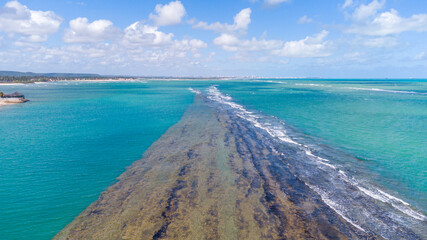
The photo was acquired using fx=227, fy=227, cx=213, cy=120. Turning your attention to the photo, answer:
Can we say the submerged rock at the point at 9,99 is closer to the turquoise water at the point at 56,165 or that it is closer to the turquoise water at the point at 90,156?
the turquoise water at the point at 90,156

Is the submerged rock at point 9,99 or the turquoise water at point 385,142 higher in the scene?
the submerged rock at point 9,99

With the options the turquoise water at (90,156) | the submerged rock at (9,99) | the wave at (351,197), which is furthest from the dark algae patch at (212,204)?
the submerged rock at (9,99)

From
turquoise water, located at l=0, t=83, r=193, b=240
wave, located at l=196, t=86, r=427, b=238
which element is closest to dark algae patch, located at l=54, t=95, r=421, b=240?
wave, located at l=196, t=86, r=427, b=238

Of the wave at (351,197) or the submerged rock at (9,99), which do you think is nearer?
the wave at (351,197)

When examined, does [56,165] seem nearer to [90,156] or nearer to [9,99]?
[90,156]

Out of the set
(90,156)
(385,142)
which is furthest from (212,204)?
(385,142)

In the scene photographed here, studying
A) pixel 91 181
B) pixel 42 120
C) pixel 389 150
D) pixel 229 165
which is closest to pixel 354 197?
pixel 229 165

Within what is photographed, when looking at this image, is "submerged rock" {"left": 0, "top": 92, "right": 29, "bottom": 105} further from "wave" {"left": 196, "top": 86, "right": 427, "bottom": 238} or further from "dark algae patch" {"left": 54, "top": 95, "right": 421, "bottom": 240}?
"wave" {"left": 196, "top": 86, "right": 427, "bottom": 238}

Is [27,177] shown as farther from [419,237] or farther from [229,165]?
[419,237]

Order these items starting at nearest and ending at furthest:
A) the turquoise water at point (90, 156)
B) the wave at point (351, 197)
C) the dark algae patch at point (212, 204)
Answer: the dark algae patch at point (212, 204), the wave at point (351, 197), the turquoise water at point (90, 156)
